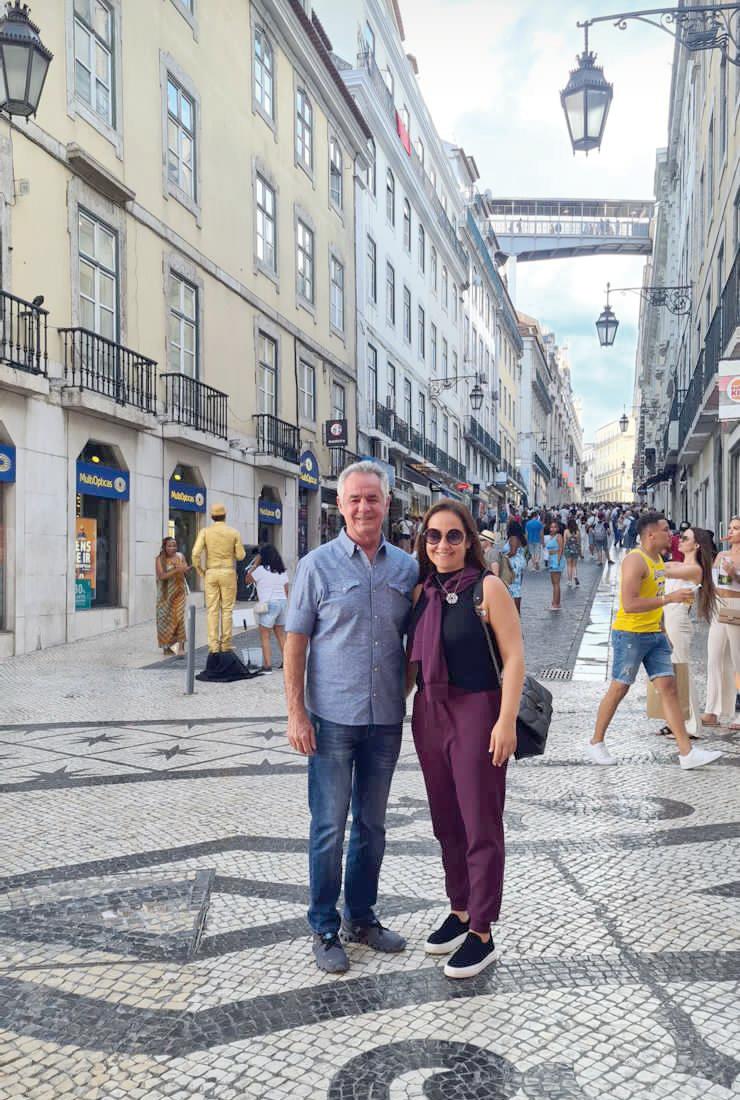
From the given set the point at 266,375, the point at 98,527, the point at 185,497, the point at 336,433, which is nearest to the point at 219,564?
the point at 98,527

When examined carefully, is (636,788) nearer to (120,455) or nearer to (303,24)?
(120,455)

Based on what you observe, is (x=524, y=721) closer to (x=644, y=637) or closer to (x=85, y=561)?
(x=644, y=637)

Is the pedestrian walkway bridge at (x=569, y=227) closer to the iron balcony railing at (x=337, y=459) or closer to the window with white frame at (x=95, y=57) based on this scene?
the iron balcony railing at (x=337, y=459)

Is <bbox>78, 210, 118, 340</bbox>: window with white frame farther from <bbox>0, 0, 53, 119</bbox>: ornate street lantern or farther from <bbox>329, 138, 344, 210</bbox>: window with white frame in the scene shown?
<bbox>329, 138, 344, 210</bbox>: window with white frame

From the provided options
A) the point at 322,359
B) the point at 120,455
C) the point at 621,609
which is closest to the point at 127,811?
the point at 621,609

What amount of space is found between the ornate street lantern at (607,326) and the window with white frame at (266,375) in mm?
7242

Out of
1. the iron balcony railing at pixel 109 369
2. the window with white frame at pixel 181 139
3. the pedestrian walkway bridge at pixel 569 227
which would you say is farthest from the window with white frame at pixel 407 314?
the pedestrian walkway bridge at pixel 569 227

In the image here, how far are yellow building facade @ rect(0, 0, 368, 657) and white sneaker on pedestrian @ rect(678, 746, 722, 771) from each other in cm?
876

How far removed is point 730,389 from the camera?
1052cm

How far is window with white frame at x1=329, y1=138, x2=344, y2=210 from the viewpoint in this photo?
25.6m

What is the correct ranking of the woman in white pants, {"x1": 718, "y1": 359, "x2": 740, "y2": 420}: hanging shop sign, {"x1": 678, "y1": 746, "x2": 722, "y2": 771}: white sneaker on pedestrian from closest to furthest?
{"x1": 678, "y1": 746, "x2": 722, "y2": 771}: white sneaker on pedestrian, the woman in white pants, {"x1": 718, "y1": 359, "x2": 740, "y2": 420}: hanging shop sign

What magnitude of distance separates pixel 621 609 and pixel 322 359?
19.5 meters

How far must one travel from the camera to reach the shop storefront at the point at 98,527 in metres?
13.7

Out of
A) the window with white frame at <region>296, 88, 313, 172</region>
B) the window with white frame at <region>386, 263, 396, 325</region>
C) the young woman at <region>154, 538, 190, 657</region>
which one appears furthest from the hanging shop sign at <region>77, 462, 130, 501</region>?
the window with white frame at <region>386, 263, 396, 325</region>
